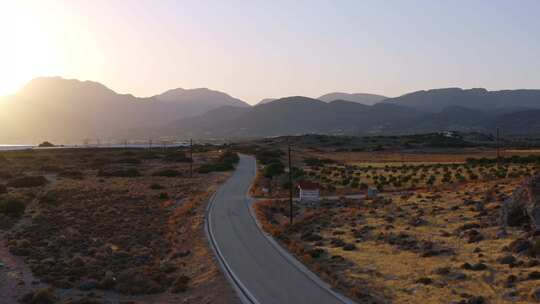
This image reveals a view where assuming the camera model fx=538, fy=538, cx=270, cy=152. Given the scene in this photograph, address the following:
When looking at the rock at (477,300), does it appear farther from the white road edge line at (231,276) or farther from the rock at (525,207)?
the rock at (525,207)

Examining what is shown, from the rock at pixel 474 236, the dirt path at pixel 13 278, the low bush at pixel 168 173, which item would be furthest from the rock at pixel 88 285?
the low bush at pixel 168 173

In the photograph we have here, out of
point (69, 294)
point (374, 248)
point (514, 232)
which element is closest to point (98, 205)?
point (69, 294)

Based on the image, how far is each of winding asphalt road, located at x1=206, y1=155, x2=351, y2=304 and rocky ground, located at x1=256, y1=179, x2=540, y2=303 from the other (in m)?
0.82

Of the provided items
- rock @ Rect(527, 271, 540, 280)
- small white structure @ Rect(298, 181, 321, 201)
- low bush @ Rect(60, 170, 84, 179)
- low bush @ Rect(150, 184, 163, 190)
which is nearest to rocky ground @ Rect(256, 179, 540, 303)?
rock @ Rect(527, 271, 540, 280)

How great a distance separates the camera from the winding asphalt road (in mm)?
18844

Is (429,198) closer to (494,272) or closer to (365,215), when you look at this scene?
(365,215)

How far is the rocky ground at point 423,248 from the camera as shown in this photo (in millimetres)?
18766

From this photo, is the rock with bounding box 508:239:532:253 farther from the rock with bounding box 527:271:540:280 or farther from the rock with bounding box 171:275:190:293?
the rock with bounding box 171:275:190:293

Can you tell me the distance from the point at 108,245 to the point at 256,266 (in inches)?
543

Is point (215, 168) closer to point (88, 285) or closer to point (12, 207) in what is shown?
point (12, 207)

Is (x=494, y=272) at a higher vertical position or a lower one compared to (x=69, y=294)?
higher

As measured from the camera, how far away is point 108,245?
3341 centimetres

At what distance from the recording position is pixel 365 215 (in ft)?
122

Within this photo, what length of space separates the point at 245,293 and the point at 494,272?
9.36 meters
